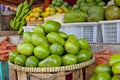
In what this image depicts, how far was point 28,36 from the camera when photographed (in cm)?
129

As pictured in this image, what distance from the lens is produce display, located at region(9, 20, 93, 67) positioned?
3.75 ft

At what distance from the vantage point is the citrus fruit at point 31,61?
1132 mm

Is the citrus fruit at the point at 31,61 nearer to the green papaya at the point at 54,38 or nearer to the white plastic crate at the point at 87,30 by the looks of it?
the green papaya at the point at 54,38

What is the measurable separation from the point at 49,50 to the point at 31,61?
0.13 m

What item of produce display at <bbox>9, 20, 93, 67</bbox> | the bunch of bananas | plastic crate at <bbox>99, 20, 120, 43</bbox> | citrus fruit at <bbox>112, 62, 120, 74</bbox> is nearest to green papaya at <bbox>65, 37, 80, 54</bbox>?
produce display at <bbox>9, 20, 93, 67</bbox>

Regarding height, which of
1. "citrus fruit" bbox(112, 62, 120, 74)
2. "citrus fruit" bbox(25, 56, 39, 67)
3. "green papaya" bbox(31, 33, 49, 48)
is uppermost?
"green papaya" bbox(31, 33, 49, 48)

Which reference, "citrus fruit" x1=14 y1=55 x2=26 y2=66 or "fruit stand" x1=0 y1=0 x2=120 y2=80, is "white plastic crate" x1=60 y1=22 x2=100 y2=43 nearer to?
"fruit stand" x1=0 y1=0 x2=120 y2=80

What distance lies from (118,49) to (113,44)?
6cm

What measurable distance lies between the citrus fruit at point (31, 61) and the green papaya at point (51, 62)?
2 centimetres

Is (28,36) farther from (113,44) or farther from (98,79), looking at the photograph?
(113,44)

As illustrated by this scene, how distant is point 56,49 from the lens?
3.86ft

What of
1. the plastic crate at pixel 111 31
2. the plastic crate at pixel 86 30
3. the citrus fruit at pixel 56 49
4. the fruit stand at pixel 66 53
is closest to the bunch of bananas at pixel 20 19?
the plastic crate at pixel 86 30

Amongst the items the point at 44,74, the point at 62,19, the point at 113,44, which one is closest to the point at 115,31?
the point at 113,44

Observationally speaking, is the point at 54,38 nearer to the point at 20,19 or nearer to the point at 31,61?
the point at 31,61
